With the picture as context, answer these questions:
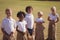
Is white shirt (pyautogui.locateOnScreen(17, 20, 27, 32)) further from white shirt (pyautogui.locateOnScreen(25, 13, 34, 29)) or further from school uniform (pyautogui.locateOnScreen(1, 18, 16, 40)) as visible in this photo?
white shirt (pyautogui.locateOnScreen(25, 13, 34, 29))

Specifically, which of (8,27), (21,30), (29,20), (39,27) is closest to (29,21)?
(29,20)

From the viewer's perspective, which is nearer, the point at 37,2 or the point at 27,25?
the point at 27,25

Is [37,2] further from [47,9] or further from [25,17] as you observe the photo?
[25,17]

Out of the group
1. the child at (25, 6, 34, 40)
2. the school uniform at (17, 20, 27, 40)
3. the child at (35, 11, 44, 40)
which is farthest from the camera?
the child at (35, 11, 44, 40)

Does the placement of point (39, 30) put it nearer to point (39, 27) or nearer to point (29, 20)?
point (39, 27)

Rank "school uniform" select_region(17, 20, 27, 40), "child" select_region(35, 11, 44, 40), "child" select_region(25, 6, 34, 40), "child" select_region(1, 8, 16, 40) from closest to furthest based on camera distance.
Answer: "child" select_region(1, 8, 16, 40) → "school uniform" select_region(17, 20, 27, 40) → "child" select_region(25, 6, 34, 40) → "child" select_region(35, 11, 44, 40)

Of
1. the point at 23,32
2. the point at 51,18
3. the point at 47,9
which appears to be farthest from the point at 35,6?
the point at 23,32

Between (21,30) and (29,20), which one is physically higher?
(29,20)

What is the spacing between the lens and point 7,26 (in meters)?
7.02

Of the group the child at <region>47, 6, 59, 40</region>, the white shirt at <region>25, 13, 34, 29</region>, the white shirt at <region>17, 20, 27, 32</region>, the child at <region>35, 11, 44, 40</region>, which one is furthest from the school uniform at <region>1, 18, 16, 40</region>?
the child at <region>47, 6, 59, 40</region>

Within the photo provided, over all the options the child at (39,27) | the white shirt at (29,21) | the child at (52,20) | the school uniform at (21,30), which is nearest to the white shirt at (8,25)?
the school uniform at (21,30)

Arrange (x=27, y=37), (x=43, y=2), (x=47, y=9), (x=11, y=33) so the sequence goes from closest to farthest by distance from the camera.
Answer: (x=11, y=33) < (x=27, y=37) < (x=47, y=9) < (x=43, y=2)

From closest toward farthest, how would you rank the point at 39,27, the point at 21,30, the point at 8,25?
the point at 8,25, the point at 21,30, the point at 39,27

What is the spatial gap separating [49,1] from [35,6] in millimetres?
1919
